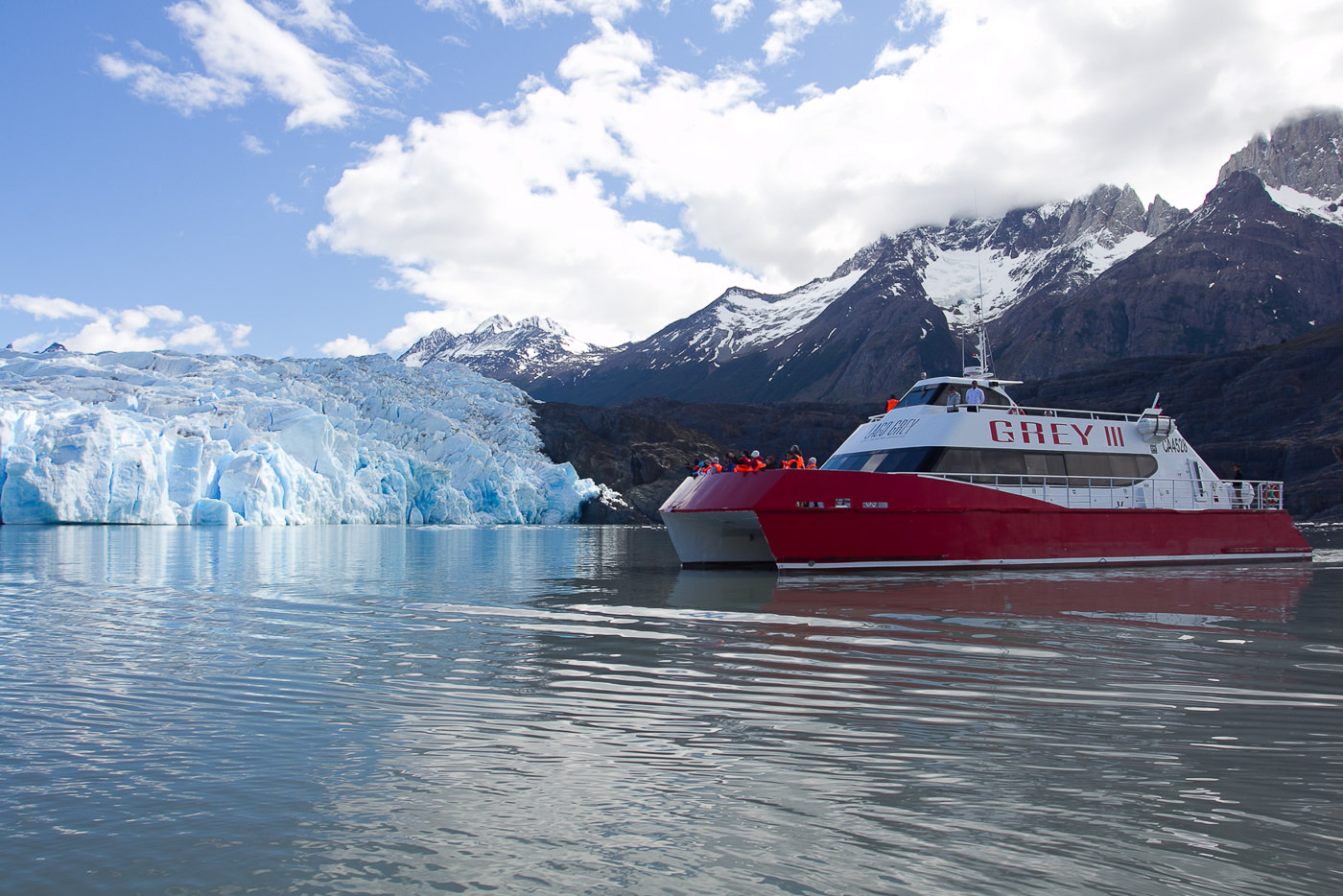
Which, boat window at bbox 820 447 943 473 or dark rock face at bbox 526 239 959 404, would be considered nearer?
boat window at bbox 820 447 943 473

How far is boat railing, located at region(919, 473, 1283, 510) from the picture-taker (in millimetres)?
15742

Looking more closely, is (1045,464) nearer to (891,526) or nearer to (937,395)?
(937,395)

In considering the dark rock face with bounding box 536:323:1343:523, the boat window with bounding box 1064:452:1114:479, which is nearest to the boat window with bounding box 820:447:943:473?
the boat window with bounding box 1064:452:1114:479

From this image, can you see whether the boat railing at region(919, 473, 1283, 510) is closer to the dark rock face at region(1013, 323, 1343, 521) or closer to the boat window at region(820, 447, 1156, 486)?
the boat window at region(820, 447, 1156, 486)

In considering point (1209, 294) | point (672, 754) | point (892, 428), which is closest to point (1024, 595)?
point (892, 428)

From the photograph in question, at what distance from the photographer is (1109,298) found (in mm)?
136000

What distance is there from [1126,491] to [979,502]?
14.5ft

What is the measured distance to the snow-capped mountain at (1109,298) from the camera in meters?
127

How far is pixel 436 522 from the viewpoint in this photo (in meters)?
50.4

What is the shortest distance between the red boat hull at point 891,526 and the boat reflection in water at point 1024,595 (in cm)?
60

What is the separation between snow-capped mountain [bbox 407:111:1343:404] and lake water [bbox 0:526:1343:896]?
116888mm

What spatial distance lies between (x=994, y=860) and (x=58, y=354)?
6147cm

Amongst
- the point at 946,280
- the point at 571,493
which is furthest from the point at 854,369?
the point at 571,493

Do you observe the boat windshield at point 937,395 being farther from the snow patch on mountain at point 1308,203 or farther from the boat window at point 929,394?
the snow patch on mountain at point 1308,203
